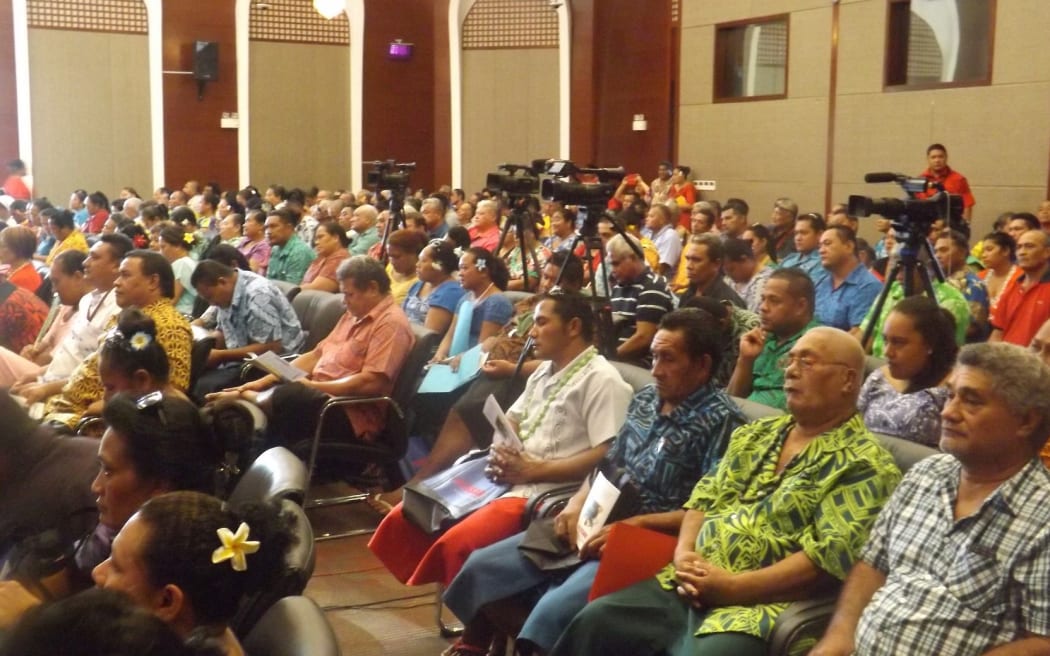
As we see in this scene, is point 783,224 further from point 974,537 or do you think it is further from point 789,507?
point 974,537

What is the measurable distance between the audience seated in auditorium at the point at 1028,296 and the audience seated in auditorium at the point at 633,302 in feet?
5.62

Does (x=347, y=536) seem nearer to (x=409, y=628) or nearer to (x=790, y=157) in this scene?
(x=409, y=628)

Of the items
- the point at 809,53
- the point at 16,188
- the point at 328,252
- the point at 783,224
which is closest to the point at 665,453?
the point at 328,252

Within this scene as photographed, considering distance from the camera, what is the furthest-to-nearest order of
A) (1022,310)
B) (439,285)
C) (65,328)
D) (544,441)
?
(439,285) → (1022,310) → (65,328) → (544,441)

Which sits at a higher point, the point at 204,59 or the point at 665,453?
the point at 204,59

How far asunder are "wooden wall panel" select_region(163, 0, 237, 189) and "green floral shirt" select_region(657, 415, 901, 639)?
41.7ft

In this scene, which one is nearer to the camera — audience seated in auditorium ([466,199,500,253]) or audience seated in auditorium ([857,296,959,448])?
audience seated in auditorium ([857,296,959,448])

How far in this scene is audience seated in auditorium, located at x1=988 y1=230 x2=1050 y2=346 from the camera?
546 cm

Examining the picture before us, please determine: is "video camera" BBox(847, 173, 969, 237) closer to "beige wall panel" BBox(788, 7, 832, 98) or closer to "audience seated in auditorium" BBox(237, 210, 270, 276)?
"audience seated in auditorium" BBox(237, 210, 270, 276)

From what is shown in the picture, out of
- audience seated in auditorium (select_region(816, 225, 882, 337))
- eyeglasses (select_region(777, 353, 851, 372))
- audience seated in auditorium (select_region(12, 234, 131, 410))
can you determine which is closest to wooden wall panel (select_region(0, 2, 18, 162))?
audience seated in auditorium (select_region(12, 234, 131, 410))

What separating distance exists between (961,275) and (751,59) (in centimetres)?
611

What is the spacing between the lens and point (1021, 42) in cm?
880

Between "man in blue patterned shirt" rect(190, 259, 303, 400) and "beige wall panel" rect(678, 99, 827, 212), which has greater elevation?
"beige wall panel" rect(678, 99, 827, 212)

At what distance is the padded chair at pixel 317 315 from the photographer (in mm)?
5309
